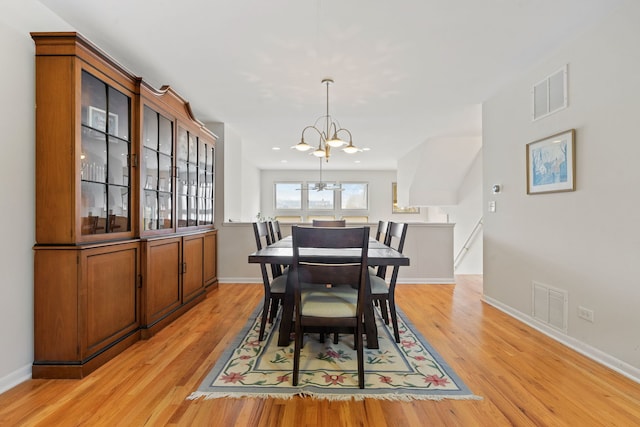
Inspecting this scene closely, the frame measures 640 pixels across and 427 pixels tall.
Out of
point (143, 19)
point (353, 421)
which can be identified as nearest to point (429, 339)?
point (353, 421)

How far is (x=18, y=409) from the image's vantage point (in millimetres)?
1682

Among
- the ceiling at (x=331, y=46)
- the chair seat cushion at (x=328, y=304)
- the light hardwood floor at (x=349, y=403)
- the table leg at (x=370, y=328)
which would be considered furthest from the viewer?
the table leg at (x=370, y=328)

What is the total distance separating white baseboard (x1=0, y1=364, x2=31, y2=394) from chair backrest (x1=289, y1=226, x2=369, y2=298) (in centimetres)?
174

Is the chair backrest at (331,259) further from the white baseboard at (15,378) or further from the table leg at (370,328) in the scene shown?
the white baseboard at (15,378)

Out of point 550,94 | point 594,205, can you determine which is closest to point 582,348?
point 594,205

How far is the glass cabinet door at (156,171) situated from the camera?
277 centimetres

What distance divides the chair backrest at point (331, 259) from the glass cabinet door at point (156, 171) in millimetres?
1655

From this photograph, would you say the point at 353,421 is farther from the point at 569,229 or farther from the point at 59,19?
the point at 59,19

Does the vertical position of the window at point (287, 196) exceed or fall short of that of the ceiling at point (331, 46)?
it falls short

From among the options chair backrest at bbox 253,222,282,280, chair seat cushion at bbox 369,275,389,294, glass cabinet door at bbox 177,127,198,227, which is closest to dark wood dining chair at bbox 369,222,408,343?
chair seat cushion at bbox 369,275,389,294

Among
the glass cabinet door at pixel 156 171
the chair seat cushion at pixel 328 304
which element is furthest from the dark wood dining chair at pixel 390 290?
the glass cabinet door at pixel 156 171

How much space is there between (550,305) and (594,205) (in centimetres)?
95

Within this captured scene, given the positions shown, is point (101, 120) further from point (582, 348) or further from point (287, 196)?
point (287, 196)

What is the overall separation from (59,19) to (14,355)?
7.32 feet
